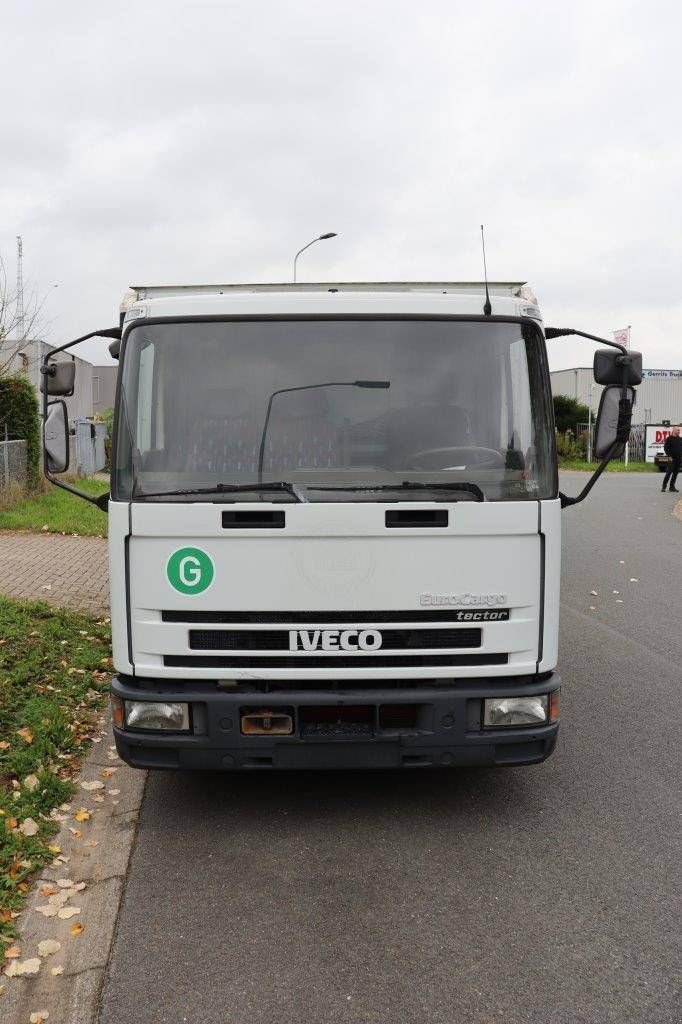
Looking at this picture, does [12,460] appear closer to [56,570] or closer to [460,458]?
[56,570]

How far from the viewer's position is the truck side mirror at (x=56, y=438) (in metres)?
4.86

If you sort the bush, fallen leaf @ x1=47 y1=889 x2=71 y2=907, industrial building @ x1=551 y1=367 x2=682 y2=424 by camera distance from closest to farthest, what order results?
fallen leaf @ x1=47 y1=889 x2=71 y2=907 → the bush → industrial building @ x1=551 y1=367 x2=682 y2=424

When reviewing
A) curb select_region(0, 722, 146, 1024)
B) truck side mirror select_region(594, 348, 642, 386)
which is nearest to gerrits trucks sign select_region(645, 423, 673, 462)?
truck side mirror select_region(594, 348, 642, 386)

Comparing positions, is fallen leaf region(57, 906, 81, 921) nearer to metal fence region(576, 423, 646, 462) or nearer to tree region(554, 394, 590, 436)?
→ metal fence region(576, 423, 646, 462)

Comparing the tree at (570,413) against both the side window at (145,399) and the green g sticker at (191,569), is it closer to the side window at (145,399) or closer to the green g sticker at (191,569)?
the side window at (145,399)

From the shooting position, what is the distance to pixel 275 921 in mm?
3826

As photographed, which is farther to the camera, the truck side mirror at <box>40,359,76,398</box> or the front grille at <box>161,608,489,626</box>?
the truck side mirror at <box>40,359,76,398</box>

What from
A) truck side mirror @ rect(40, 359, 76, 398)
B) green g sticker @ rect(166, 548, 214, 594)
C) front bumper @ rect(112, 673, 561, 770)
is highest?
truck side mirror @ rect(40, 359, 76, 398)

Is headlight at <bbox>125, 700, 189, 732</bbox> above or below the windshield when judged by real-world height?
below

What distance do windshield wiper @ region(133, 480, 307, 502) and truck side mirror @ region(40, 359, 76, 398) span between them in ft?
2.90

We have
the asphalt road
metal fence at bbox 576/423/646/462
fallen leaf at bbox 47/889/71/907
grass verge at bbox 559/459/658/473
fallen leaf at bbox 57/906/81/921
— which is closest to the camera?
the asphalt road

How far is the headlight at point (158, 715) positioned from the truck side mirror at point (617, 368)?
8.02 ft

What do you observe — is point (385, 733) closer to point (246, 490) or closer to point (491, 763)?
point (491, 763)

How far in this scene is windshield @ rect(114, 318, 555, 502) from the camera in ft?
14.9
